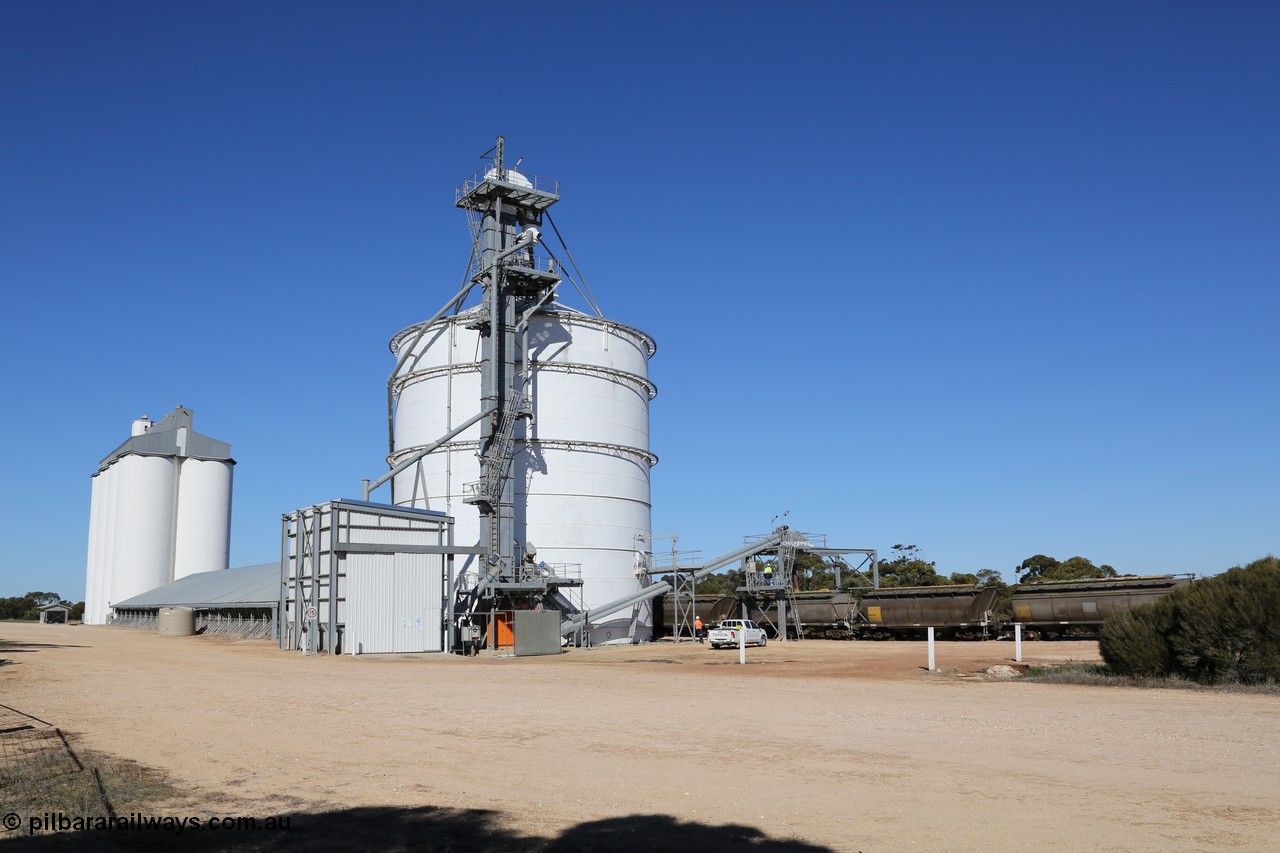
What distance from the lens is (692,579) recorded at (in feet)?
157

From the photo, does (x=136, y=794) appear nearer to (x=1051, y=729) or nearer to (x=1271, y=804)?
(x=1271, y=804)

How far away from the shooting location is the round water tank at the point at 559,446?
45.3m

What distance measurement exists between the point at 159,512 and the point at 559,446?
45.4 meters

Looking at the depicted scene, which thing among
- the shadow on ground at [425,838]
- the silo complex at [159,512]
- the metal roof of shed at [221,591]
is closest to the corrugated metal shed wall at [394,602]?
the metal roof of shed at [221,591]

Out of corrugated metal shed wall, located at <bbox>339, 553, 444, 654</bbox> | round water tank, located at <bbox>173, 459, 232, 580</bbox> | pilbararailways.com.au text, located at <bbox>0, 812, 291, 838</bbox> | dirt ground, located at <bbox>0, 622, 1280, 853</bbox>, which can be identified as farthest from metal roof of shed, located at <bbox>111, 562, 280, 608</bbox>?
pilbararailways.com.au text, located at <bbox>0, 812, 291, 838</bbox>

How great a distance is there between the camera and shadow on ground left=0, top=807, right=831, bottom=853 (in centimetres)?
760

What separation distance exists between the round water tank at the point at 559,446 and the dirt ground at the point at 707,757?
71.1ft

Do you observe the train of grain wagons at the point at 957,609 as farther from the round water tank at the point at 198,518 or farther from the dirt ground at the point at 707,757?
the round water tank at the point at 198,518

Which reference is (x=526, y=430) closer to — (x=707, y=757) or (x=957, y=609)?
(x=957, y=609)

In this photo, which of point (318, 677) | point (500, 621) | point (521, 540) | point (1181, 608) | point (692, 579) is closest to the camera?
point (1181, 608)

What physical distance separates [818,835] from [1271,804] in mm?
4470

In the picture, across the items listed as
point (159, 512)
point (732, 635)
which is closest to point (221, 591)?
point (159, 512)

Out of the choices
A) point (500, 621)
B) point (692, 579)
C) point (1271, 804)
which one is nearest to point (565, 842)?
point (1271, 804)

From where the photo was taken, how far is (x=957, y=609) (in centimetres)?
4628
